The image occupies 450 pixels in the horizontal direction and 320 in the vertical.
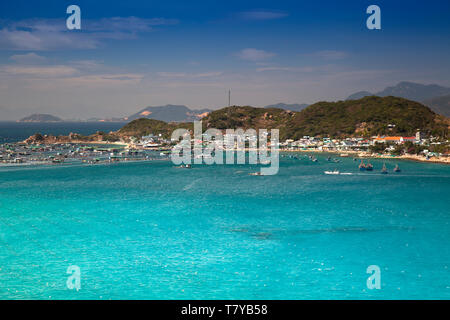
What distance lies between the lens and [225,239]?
2041 centimetres

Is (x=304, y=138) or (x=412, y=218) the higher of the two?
(x=304, y=138)

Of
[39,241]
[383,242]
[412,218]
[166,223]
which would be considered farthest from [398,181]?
[39,241]

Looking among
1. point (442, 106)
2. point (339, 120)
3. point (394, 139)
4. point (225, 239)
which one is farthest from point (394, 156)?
point (442, 106)

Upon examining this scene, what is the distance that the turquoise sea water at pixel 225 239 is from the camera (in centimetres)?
1470

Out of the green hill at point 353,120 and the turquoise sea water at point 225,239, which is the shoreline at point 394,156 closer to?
the green hill at point 353,120

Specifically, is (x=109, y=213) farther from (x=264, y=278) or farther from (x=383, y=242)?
(x=383, y=242)

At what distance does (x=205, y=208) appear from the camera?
93.2 feet

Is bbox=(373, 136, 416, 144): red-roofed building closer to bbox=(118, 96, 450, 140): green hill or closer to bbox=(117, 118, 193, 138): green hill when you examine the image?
bbox=(118, 96, 450, 140): green hill

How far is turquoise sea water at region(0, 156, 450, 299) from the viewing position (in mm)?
14695

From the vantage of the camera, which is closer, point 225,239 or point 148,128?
point 225,239

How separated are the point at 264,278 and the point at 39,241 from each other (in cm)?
1249

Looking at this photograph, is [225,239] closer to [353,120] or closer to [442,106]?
[353,120]

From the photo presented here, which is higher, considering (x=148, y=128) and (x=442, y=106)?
(x=442, y=106)

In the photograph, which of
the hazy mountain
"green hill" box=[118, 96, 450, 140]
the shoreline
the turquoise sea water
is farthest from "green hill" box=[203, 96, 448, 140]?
the hazy mountain
